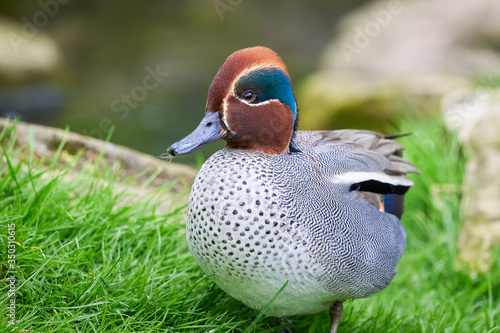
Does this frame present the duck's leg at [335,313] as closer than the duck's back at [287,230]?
No

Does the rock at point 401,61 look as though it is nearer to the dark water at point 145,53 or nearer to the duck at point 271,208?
the dark water at point 145,53

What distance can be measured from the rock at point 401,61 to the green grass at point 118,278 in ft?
9.83

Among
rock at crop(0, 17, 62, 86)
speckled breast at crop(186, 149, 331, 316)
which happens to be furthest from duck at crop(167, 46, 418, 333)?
rock at crop(0, 17, 62, 86)

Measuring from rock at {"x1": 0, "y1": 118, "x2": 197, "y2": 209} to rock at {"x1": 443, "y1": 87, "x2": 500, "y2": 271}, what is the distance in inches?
75.7

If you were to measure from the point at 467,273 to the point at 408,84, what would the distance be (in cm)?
312

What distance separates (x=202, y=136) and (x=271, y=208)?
35 cm

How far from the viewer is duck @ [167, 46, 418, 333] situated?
6.00 feet

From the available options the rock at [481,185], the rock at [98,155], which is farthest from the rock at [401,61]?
the rock at [98,155]

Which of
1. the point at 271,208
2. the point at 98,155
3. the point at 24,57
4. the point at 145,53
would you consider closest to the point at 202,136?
the point at 271,208

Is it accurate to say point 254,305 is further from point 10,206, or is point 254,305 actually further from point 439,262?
point 439,262

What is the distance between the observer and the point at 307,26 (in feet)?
46.1

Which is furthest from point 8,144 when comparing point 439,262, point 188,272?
point 439,262

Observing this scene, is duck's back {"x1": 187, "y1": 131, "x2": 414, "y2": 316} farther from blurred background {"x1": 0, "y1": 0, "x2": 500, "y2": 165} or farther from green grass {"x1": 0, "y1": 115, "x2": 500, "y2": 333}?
blurred background {"x1": 0, "y1": 0, "x2": 500, "y2": 165}

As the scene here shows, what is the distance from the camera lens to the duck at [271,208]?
183cm
